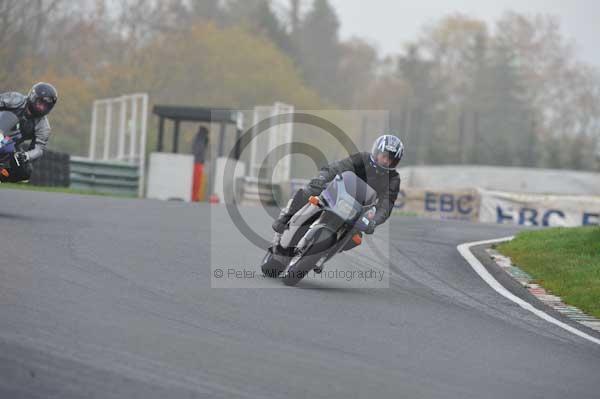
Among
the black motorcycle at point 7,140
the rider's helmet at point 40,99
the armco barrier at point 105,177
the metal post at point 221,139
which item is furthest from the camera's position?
the metal post at point 221,139

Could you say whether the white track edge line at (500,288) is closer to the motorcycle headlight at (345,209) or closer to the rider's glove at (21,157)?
the motorcycle headlight at (345,209)

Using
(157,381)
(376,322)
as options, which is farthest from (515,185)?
(157,381)

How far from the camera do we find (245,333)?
6465 millimetres

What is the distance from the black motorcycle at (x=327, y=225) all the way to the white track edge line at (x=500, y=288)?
177 cm

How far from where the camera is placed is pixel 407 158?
161 feet

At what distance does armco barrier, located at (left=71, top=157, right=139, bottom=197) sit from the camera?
26562mm

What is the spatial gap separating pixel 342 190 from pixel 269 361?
3.24 m

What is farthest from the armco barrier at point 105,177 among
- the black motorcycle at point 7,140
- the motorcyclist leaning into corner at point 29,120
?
the black motorcycle at point 7,140

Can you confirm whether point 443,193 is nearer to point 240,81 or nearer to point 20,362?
point 20,362

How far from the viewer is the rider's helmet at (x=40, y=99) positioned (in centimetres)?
1298

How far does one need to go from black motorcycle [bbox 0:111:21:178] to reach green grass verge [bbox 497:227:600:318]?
683 centimetres

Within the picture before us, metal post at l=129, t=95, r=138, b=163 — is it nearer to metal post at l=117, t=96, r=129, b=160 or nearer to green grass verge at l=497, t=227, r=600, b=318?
metal post at l=117, t=96, r=129, b=160

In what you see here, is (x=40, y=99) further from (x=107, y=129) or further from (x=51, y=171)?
(x=107, y=129)

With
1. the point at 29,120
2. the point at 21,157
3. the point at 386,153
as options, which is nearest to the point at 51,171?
the point at 29,120
